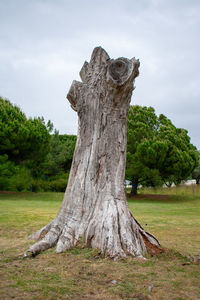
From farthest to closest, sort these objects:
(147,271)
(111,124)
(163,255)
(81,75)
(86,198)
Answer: (81,75), (111,124), (86,198), (163,255), (147,271)

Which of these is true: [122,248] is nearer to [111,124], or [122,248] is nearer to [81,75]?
[111,124]

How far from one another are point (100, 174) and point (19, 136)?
18074 mm

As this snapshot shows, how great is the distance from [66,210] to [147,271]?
6.66 feet

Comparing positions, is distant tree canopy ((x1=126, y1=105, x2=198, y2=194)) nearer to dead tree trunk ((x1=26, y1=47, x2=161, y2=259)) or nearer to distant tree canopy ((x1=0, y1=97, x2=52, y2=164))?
distant tree canopy ((x1=0, y1=97, x2=52, y2=164))

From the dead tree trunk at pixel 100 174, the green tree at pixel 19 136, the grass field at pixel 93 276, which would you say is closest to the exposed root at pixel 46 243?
the dead tree trunk at pixel 100 174

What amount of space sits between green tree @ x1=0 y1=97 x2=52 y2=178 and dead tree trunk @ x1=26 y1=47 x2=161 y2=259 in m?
17.0

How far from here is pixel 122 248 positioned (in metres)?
4.24

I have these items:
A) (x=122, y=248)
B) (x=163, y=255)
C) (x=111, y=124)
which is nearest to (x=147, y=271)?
(x=122, y=248)

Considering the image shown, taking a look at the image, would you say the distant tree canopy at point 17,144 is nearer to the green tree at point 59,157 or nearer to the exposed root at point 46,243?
the green tree at point 59,157

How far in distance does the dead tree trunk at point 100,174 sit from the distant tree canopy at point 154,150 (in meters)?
17.3

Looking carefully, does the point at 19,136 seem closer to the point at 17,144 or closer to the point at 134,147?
the point at 17,144

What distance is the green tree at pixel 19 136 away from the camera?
21.4 meters

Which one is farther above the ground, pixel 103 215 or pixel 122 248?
pixel 103 215

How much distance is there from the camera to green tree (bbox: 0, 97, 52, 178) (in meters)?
21.4
